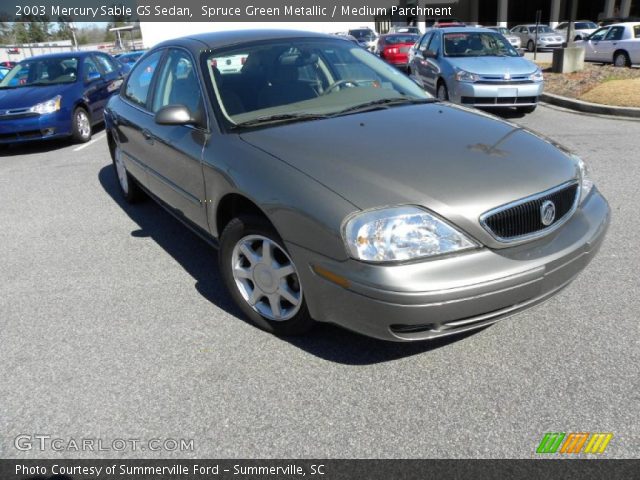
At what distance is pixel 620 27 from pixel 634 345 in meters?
17.3

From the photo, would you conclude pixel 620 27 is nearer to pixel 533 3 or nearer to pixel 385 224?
pixel 385 224

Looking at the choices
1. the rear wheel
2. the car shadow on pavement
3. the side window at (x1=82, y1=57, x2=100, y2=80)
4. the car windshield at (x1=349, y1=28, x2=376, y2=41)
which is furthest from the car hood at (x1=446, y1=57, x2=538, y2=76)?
the car windshield at (x1=349, y1=28, x2=376, y2=41)

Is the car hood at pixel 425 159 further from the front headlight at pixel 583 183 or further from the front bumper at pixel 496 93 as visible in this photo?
the front bumper at pixel 496 93

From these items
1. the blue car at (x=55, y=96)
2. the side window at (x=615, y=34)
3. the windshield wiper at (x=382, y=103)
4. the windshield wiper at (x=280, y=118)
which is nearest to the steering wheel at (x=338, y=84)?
the windshield wiper at (x=382, y=103)

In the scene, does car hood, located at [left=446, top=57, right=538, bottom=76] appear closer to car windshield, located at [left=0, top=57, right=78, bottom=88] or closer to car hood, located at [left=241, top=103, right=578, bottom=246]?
car hood, located at [left=241, top=103, right=578, bottom=246]

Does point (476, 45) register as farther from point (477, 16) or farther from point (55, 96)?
point (477, 16)

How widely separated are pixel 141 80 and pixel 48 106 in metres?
5.08

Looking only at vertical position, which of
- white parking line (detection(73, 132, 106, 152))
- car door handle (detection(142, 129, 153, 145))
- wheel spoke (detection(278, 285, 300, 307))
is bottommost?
white parking line (detection(73, 132, 106, 152))

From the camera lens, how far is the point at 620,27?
16.5 metres

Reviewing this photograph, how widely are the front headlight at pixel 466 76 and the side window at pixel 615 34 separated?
1054 cm

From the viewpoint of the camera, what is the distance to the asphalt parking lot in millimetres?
2303

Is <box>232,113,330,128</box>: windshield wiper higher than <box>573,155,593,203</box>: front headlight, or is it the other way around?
<box>232,113,330,128</box>: windshield wiper

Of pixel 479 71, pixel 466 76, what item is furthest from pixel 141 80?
pixel 479 71
